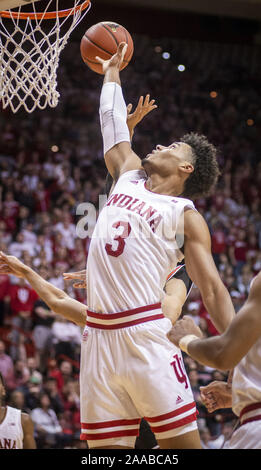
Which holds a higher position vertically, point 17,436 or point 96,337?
point 96,337

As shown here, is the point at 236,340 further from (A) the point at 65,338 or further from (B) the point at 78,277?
(A) the point at 65,338

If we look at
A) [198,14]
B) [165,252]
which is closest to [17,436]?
[165,252]

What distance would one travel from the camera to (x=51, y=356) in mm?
7926

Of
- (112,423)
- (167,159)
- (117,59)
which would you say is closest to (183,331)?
(112,423)

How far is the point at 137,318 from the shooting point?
120 inches

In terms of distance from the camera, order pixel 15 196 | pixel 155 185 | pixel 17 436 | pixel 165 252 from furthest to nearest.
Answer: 1. pixel 15 196
2. pixel 17 436
3. pixel 155 185
4. pixel 165 252

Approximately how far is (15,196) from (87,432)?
7.49m

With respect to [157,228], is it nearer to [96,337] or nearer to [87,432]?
[96,337]

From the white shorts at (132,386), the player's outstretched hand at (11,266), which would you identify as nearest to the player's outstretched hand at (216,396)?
the white shorts at (132,386)

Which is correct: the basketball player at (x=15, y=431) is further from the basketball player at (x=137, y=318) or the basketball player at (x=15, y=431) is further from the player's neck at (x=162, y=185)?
the player's neck at (x=162, y=185)

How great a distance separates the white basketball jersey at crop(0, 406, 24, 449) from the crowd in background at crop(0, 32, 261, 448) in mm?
1958

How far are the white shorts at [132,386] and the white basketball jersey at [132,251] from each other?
99 mm

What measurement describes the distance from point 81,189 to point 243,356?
881cm

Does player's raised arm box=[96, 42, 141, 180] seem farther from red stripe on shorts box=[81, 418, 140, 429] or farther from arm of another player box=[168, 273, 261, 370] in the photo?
arm of another player box=[168, 273, 261, 370]
